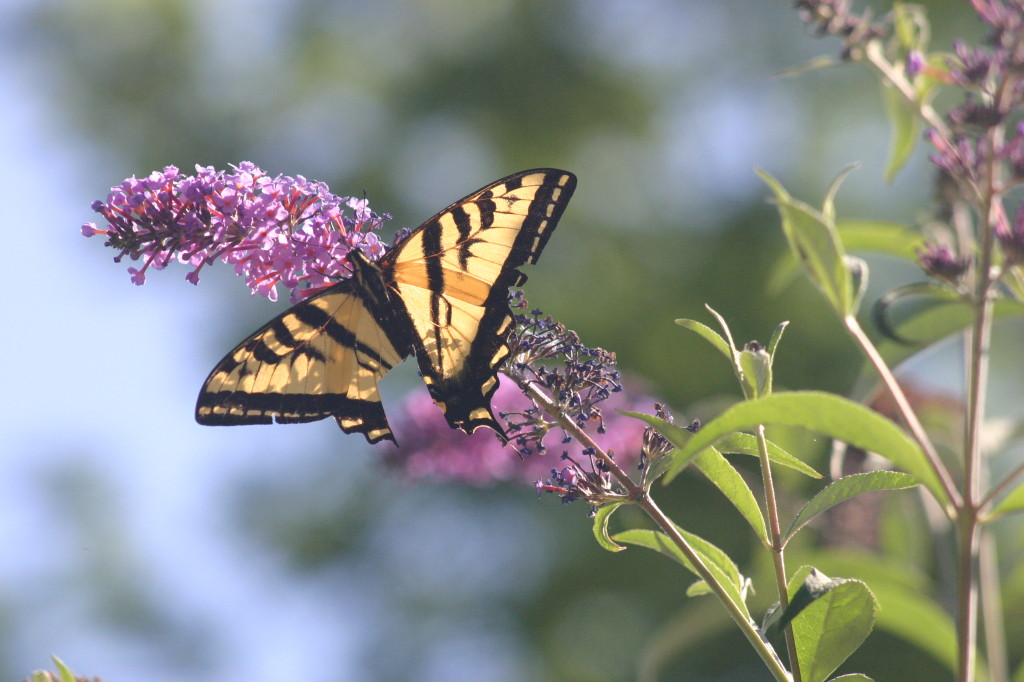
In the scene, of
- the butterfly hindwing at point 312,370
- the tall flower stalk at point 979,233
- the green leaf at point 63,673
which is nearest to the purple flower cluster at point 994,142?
the tall flower stalk at point 979,233

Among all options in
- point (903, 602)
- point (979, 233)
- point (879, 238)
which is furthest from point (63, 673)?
point (879, 238)

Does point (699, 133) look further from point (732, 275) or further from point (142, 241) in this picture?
point (142, 241)

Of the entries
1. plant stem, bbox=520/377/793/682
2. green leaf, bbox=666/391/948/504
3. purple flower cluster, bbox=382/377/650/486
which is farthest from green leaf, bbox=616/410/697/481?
purple flower cluster, bbox=382/377/650/486

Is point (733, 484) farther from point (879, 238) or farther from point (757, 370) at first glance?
point (879, 238)

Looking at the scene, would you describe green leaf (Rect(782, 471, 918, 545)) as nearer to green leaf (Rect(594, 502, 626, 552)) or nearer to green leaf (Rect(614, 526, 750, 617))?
green leaf (Rect(614, 526, 750, 617))

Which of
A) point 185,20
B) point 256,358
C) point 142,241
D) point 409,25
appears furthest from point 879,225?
point 185,20

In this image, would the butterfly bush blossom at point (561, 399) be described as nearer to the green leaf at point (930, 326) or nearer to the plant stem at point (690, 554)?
the plant stem at point (690, 554)
